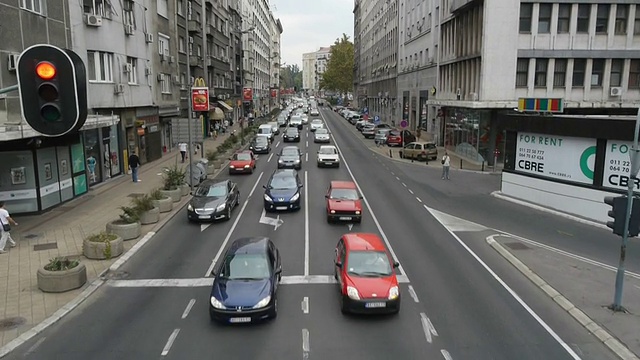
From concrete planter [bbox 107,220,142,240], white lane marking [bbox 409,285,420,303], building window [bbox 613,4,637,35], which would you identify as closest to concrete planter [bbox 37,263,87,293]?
concrete planter [bbox 107,220,142,240]

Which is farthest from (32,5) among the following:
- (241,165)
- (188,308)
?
(188,308)

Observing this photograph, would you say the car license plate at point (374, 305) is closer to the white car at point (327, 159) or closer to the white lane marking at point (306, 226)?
the white lane marking at point (306, 226)

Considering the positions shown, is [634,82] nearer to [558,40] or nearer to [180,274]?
[558,40]

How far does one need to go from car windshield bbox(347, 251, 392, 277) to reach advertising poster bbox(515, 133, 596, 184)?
13688 mm

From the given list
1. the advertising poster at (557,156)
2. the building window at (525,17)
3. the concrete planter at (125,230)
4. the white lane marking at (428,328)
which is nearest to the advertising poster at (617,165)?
the advertising poster at (557,156)

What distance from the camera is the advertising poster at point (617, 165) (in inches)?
819

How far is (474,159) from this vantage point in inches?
1657

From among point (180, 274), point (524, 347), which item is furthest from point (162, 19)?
point (524, 347)

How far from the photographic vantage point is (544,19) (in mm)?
37562

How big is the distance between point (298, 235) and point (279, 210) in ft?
13.3

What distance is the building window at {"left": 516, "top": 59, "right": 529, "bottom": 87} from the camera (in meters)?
38.2

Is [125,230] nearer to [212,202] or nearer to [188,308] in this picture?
[212,202]

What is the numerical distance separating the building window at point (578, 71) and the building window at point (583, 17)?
88.3 inches

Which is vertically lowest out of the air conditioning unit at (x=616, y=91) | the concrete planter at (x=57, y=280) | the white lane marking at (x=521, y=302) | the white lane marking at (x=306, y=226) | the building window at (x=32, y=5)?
the white lane marking at (x=521, y=302)
